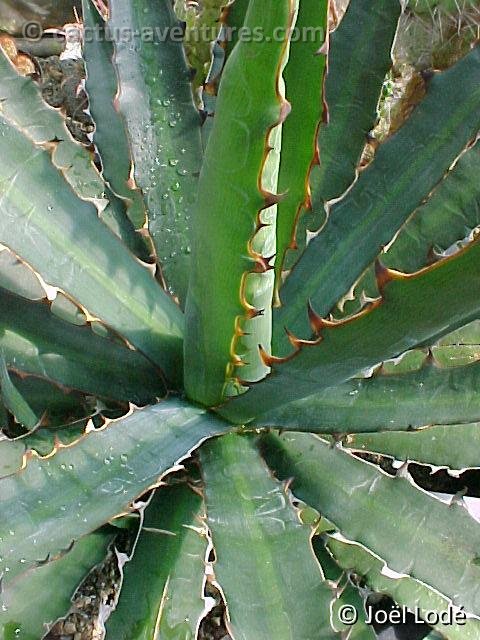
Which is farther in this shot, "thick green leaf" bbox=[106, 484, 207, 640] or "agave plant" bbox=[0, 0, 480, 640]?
"thick green leaf" bbox=[106, 484, 207, 640]

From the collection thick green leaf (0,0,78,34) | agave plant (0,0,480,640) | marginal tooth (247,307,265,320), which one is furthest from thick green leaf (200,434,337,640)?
thick green leaf (0,0,78,34)

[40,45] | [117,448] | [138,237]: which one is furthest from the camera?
[40,45]

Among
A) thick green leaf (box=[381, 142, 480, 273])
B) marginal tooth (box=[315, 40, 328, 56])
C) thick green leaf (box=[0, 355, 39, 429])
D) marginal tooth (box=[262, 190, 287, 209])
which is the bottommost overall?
thick green leaf (box=[0, 355, 39, 429])

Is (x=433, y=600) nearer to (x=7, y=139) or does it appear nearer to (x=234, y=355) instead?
(x=234, y=355)

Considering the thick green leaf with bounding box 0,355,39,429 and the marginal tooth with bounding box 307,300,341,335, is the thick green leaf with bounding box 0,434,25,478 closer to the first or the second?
the thick green leaf with bounding box 0,355,39,429

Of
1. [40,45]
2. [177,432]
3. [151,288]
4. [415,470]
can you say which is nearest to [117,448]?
[177,432]

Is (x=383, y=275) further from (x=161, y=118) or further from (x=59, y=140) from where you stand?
(x=59, y=140)

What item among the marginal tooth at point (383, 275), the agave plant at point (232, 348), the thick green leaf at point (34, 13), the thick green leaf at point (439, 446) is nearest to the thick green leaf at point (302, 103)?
the agave plant at point (232, 348)
